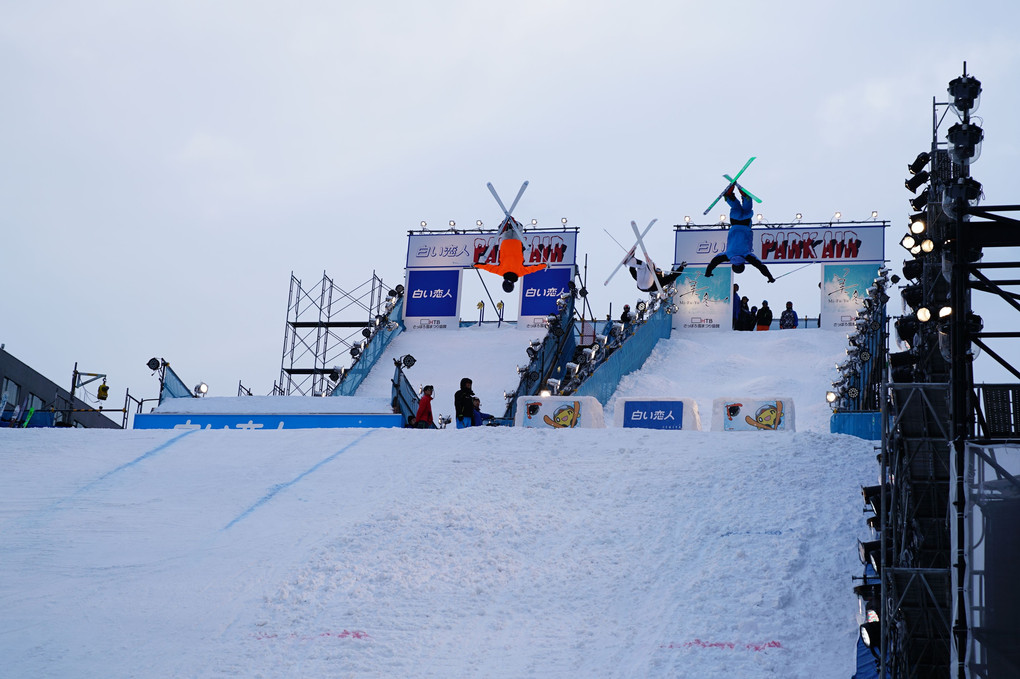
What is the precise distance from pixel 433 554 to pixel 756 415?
6872 millimetres

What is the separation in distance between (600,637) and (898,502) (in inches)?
107

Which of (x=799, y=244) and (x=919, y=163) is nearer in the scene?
(x=919, y=163)

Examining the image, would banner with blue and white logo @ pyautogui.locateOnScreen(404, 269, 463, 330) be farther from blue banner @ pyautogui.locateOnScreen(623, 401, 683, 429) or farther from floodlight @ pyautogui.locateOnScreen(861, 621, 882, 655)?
floodlight @ pyautogui.locateOnScreen(861, 621, 882, 655)

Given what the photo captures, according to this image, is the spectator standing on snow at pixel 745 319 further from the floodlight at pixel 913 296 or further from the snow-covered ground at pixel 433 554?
the floodlight at pixel 913 296

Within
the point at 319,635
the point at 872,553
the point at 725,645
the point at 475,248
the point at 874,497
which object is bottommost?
the point at 319,635

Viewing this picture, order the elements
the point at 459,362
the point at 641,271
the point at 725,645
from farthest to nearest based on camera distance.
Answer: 1. the point at 459,362
2. the point at 641,271
3. the point at 725,645

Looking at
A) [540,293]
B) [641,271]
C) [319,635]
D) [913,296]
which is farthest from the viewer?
[540,293]

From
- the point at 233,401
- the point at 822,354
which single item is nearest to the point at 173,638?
the point at 233,401

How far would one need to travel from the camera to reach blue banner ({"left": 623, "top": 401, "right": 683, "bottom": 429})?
1836 centimetres

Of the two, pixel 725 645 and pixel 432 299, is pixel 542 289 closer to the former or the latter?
pixel 432 299

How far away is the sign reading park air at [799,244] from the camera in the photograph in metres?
31.1

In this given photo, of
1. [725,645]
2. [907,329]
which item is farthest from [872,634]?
[907,329]

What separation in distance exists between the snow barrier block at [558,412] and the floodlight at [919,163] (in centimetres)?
561

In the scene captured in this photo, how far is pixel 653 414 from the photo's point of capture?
729 inches
